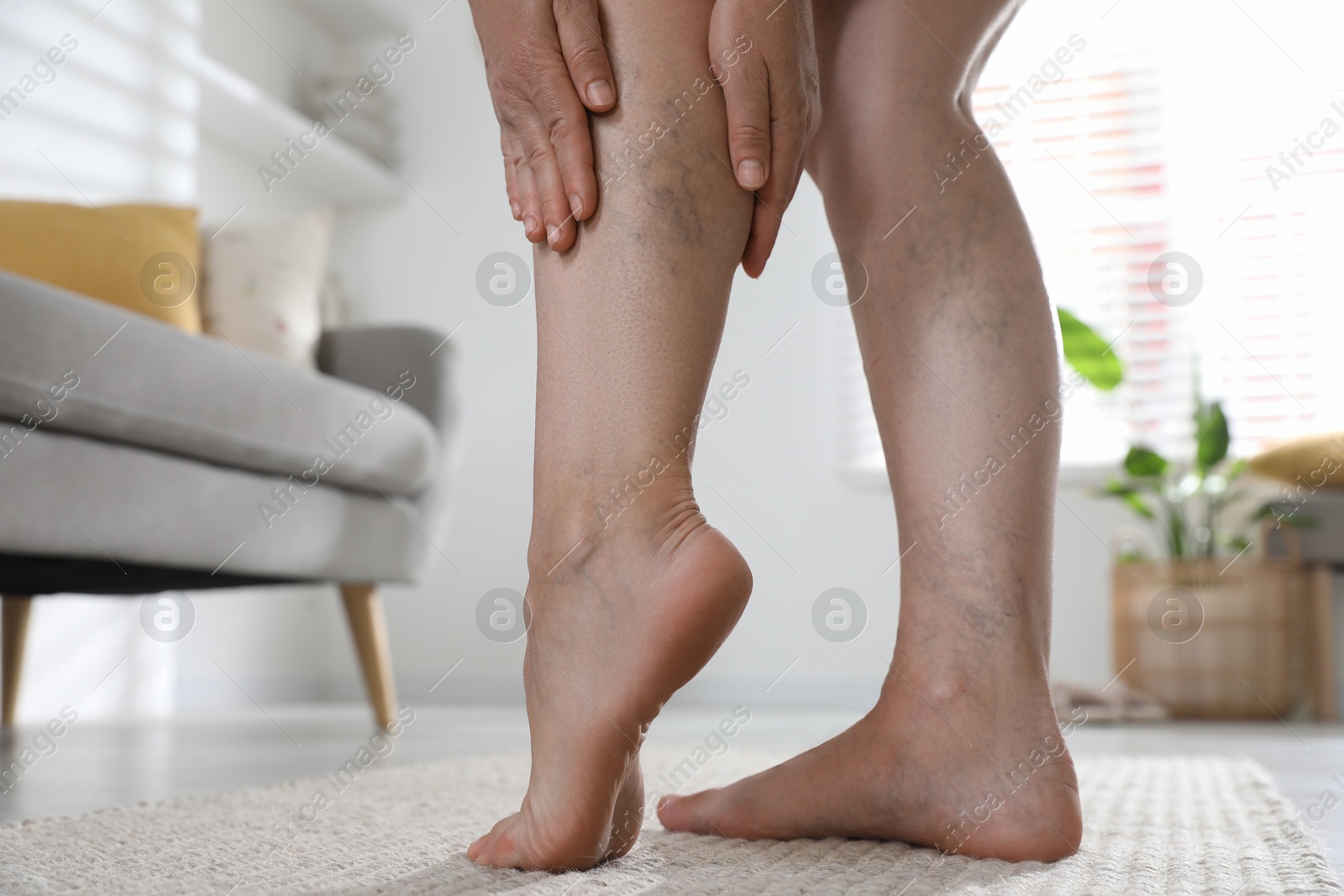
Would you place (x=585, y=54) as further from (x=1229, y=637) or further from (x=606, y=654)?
(x=1229, y=637)

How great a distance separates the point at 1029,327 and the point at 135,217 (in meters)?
1.72

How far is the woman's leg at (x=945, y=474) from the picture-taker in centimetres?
64

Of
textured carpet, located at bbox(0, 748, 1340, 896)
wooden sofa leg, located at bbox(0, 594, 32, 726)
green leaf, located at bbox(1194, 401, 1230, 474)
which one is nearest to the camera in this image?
textured carpet, located at bbox(0, 748, 1340, 896)

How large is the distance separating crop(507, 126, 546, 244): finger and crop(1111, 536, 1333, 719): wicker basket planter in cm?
228

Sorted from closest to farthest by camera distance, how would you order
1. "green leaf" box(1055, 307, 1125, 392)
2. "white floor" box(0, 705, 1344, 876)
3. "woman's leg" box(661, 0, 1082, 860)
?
"woman's leg" box(661, 0, 1082, 860)
"white floor" box(0, 705, 1344, 876)
"green leaf" box(1055, 307, 1125, 392)

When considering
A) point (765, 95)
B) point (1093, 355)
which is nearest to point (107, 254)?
point (765, 95)

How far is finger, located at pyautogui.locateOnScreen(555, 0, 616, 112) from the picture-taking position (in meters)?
0.59

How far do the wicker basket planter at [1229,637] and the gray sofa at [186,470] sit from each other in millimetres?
1630

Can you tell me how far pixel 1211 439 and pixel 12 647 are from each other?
8.23 ft

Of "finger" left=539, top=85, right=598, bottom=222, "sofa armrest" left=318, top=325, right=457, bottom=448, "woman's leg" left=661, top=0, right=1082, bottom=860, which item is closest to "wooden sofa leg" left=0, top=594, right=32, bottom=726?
"sofa armrest" left=318, top=325, right=457, bottom=448

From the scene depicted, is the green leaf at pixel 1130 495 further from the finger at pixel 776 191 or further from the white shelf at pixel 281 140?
the white shelf at pixel 281 140

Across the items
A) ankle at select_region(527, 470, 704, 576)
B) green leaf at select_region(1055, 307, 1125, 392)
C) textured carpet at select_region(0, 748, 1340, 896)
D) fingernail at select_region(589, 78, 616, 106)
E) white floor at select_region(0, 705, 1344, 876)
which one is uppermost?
green leaf at select_region(1055, 307, 1125, 392)

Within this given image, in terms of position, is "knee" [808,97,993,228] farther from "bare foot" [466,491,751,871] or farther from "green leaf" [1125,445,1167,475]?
"green leaf" [1125,445,1167,475]

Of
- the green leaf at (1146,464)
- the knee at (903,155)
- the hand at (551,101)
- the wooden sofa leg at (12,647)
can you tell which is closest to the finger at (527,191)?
the hand at (551,101)
